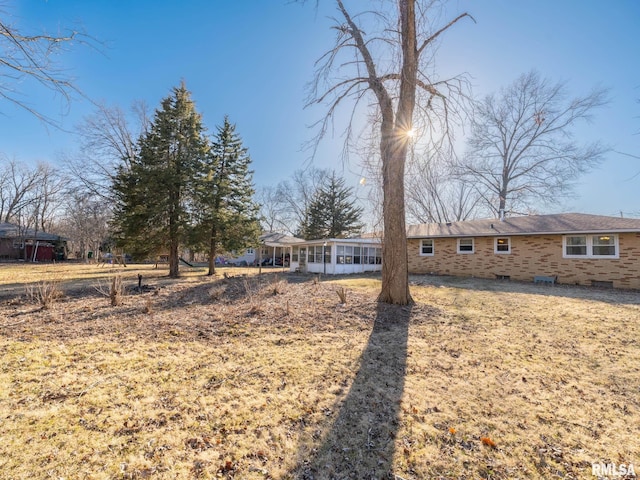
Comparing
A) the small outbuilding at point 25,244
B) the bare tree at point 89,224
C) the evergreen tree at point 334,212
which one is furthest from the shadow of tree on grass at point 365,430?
the small outbuilding at point 25,244

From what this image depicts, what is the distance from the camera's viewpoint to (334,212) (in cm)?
3003

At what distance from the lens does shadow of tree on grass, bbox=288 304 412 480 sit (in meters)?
2.32

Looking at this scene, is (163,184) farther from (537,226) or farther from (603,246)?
(603,246)

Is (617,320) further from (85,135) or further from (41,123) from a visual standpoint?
(85,135)

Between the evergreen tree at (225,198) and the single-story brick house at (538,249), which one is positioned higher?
the evergreen tree at (225,198)

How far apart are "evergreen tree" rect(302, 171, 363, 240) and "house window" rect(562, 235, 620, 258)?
61.2 ft

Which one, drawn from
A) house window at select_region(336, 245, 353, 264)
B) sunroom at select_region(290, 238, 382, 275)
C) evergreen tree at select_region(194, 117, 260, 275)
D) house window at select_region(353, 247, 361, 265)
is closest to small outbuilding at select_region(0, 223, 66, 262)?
evergreen tree at select_region(194, 117, 260, 275)

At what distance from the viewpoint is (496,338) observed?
5.54 meters

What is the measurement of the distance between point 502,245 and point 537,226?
187 centimetres

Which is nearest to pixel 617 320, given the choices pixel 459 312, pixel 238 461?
pixel 459 312

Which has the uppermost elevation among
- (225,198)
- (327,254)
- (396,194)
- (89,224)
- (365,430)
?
(225,198)

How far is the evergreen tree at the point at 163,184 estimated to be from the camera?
1486 centimetres

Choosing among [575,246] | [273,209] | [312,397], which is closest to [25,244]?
[273,209]

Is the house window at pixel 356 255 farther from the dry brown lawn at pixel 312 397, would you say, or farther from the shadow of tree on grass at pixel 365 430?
the shadow of tree on grass at pixel 365 430
